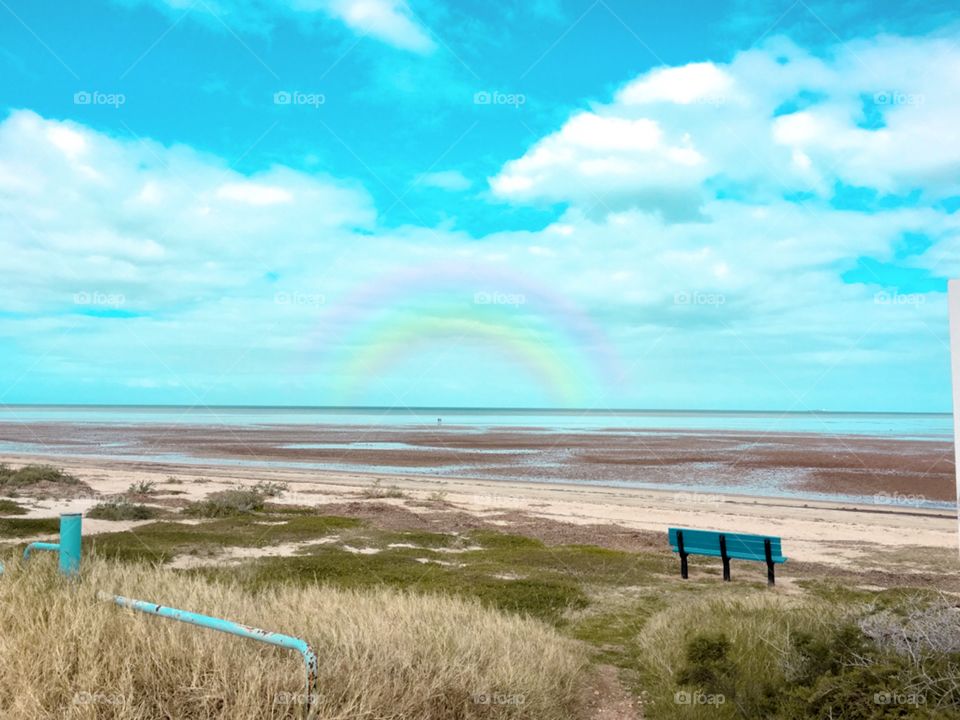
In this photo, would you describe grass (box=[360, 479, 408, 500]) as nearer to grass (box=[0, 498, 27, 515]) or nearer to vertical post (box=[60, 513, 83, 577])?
grass (box=[0, 498, 27, 515])

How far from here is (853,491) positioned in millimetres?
30422

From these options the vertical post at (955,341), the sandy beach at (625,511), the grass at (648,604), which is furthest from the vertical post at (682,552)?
the vertical post at (955,341)

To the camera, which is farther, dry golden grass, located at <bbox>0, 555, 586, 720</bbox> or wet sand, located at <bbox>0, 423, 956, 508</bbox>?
wet sand, located at <bbox>0, 423, 956, 508</bbox>

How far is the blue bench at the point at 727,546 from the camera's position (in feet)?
38.7

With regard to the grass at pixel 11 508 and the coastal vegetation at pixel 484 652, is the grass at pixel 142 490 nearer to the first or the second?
the grass at pixel 11 508

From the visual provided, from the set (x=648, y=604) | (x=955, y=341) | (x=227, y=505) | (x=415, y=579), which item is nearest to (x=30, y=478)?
(x=227, y=505)

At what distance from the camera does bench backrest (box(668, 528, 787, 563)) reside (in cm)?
1183

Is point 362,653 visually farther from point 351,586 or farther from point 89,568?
point 351,586

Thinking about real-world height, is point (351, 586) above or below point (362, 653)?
below

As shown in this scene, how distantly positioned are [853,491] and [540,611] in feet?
83.3

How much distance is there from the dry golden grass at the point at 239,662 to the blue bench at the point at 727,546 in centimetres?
594

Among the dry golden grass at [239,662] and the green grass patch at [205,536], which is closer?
the dry golden grass at [239,662]

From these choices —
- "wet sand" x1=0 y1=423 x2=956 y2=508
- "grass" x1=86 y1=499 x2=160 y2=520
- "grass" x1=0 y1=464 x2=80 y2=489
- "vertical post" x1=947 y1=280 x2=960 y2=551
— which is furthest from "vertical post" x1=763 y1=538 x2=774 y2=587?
"grass" x1=0 y1=464 x2=80 y2=489

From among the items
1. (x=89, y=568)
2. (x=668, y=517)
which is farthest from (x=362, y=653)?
(x=668, y=517)
